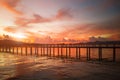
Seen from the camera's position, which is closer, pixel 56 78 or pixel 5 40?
pixel 56 78

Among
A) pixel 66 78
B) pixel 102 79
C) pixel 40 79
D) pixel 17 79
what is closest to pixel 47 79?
pixel 40 79

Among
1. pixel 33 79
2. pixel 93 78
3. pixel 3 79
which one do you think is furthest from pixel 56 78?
pixel 3 79

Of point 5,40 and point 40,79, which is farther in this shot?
point 5,40

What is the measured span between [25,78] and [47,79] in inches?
94.5

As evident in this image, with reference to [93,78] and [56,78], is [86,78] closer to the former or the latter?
[93,78]

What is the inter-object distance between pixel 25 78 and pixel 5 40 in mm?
166751

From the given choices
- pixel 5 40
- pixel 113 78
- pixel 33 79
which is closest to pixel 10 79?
pixel 33 79

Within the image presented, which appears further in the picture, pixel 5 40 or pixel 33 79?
pixel 5 40

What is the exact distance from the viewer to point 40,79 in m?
16.9

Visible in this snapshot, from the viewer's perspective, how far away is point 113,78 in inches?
685

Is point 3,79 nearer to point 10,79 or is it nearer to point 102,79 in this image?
point 10,79

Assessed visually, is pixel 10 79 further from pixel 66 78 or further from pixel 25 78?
pixel 66 78

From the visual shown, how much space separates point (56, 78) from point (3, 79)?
18.1 ft

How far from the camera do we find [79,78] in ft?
57.2
